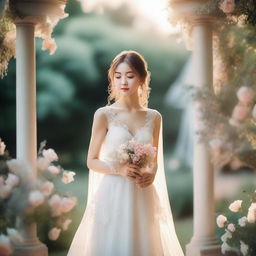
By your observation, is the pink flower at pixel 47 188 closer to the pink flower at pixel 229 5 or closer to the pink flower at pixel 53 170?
the pink flower at pixel 53 170

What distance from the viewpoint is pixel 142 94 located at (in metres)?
4.64

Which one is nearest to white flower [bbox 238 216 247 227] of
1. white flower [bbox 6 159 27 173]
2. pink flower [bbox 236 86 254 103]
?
pink flower [bbox 236 86 254 103]

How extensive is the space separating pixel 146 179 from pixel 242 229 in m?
1.00

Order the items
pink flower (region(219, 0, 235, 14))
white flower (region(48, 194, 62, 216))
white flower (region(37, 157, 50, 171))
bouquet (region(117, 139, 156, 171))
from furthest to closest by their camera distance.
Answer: pink flower (region(219, 0, 235, 14)) < bouquet (region(117, 139, 156, 171)) < white flower (region(37, 157, 50, 171)) < white flower (region(48, 194, 62, 216))

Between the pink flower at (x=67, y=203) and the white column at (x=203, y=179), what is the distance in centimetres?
193

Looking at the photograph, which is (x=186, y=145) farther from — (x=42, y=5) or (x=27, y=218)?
(x=27, y=218)

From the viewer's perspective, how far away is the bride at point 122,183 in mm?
4258

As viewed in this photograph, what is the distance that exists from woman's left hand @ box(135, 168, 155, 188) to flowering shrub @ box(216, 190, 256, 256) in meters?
Result: 0.82

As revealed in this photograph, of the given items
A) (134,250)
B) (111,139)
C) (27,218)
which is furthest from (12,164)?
(134,250)

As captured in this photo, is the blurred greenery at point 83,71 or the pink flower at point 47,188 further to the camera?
the blurred greenery at point 83,71

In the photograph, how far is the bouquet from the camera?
4.03m

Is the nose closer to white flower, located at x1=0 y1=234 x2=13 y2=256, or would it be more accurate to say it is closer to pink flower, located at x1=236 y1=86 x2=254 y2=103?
pink flower, located at x1=236 y1=86 x2=254 y2=103

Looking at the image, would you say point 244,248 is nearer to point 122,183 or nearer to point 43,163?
point 122,183

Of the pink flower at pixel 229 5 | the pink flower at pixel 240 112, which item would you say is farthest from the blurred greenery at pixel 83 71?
the pink flower at pixel 240 112
